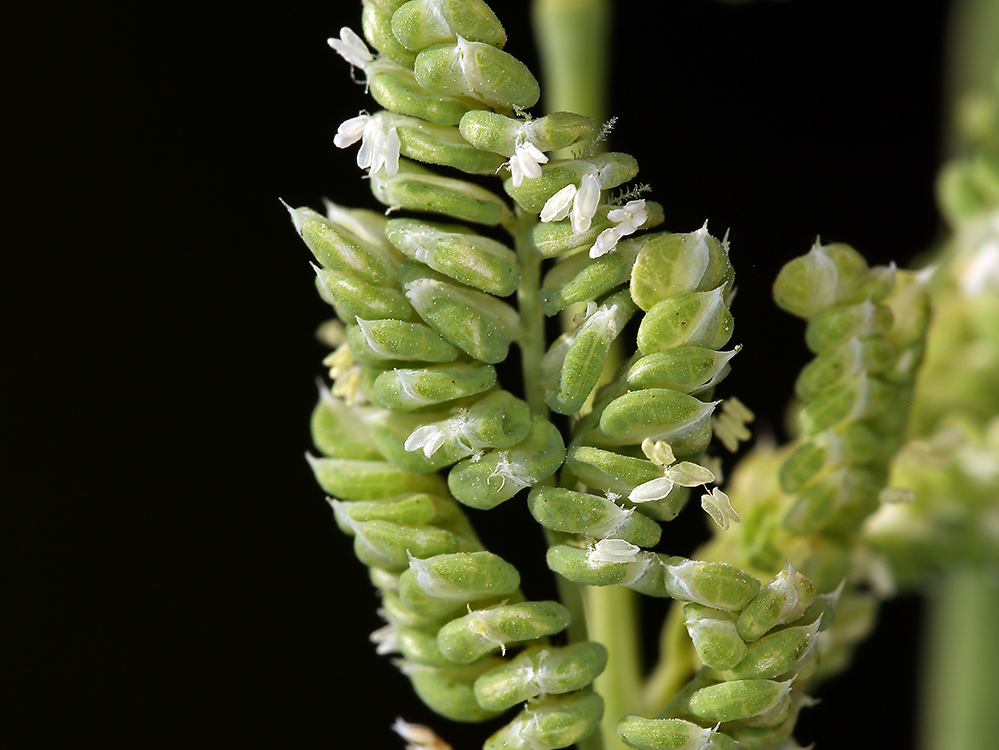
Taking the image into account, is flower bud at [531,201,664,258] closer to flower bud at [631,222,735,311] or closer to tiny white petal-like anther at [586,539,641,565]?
flower bud at [631,222,735,311]

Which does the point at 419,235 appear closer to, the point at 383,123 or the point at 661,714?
the point at 383,123

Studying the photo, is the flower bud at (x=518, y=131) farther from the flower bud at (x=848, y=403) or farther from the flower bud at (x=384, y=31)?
the flower bud at (x=848, y=403)

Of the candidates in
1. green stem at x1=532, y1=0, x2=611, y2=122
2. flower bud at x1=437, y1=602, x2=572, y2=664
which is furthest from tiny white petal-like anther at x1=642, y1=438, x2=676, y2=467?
green stem at x1=532, y1=0, x2=611, y2=122

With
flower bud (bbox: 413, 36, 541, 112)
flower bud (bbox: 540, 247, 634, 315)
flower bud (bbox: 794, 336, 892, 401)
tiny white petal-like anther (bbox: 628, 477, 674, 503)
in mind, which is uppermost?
flower bud (bbox: 413, 36, 541, 112)

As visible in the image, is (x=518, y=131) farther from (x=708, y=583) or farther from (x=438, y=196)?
(x=708, y=583)

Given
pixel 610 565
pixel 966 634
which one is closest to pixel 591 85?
pixel 610 565

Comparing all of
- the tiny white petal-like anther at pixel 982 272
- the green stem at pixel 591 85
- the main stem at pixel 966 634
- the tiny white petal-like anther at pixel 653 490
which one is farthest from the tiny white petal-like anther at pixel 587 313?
the main stem at pixel 966 634
